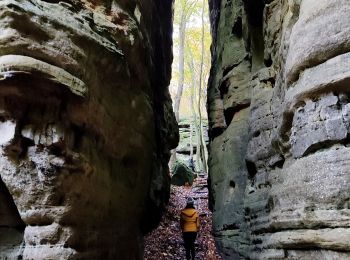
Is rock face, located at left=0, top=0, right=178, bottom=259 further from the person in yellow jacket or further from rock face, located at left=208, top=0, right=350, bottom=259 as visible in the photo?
rock face, located at left=208, top=0, right=350, bottom=259

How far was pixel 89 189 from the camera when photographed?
5832 millimetres

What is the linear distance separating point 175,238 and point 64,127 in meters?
8.04

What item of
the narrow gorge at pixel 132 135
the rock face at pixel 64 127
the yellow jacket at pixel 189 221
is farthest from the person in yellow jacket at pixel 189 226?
the rock face at pixel 64 127

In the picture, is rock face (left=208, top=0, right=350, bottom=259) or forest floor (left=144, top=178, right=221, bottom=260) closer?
rock face (left=208, top=0, right=350, bottom=259)

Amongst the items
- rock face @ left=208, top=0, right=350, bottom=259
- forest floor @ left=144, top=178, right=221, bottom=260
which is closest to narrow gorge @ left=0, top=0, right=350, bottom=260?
rock face @ left=208, top=0, right=350, bottom=259

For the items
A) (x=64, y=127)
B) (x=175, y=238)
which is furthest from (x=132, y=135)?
(x=175, y=238)

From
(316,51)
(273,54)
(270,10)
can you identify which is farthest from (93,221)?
(270,10)

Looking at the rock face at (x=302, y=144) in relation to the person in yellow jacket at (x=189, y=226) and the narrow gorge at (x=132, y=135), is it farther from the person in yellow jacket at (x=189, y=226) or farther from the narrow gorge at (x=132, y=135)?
the person in yellow jacket at (x=189, y=226)

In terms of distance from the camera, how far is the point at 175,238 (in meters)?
12.2

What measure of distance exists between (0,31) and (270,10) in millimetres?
5408

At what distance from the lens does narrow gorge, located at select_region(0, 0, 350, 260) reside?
400 centimetres

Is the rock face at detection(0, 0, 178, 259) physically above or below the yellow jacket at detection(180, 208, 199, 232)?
above

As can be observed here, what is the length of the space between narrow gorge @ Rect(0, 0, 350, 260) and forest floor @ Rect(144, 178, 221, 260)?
2132 millimetres

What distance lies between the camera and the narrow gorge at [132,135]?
13.1ft
